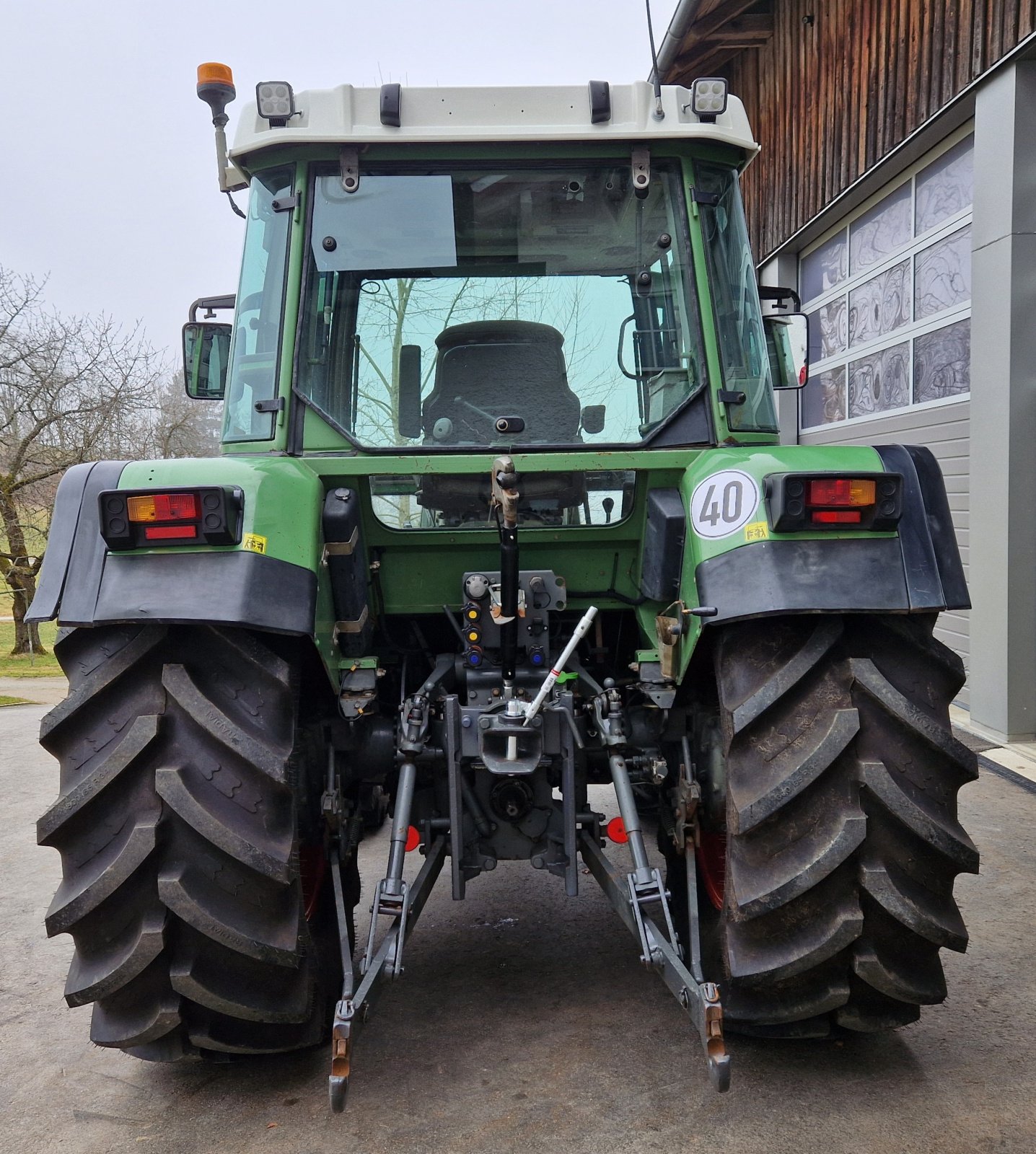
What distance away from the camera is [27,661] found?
1552 cm

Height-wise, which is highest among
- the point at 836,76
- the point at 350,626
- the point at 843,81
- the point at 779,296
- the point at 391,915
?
the point at 836,76

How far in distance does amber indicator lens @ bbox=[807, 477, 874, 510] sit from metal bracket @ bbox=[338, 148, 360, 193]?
1.67 meters

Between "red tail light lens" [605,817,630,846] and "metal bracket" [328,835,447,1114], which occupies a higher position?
"red tail light lens" [605,817,630,846]

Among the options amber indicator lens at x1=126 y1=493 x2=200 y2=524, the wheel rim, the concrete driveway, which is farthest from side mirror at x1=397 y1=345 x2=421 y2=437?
the concrete driveway

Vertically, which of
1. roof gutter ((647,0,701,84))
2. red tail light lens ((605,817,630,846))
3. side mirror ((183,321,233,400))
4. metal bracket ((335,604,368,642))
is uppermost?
roof gutter ((647,0,701,84))

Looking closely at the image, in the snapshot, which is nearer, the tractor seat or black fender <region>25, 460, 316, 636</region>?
black fender <region>25, 460, 316, 636</region>

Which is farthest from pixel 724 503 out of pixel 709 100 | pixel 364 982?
pixel 364 982

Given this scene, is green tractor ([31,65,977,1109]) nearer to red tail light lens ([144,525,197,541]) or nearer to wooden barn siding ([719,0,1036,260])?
red tail light lens ([144,525,197,541])

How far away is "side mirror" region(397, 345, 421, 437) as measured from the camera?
10.6 ft

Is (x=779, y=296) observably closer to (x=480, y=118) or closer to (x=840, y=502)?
(x=480, y=118)

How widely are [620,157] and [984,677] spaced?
4.41 m

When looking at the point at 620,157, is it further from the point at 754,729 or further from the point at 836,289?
the point at 836,289

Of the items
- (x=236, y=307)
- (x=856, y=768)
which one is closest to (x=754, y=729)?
(x=856, y=768)

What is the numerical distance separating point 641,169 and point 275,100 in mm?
1075
